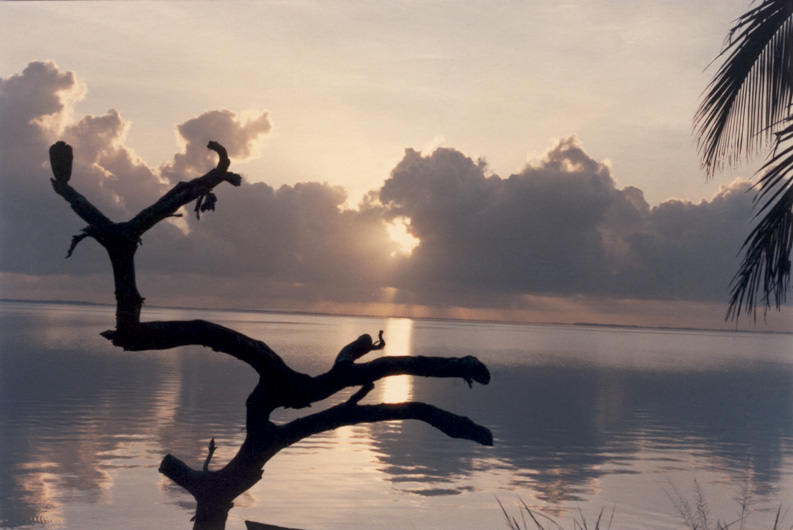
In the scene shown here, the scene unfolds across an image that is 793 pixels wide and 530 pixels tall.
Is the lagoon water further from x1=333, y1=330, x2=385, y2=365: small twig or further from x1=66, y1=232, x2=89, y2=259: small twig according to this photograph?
x1=66, y1=232, x2=89, y2=259: small twig

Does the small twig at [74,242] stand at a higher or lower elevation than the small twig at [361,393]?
higher

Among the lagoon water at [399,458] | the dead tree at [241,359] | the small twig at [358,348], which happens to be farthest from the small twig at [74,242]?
the lagoon water at [399,458]

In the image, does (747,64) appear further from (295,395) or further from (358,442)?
(358,442)

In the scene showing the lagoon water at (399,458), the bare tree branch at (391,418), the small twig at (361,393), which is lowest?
the lagoon water at (399,458)

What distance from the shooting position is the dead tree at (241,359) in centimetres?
620

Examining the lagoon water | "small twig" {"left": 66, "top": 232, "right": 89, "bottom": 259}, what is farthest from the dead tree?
the lagoon water

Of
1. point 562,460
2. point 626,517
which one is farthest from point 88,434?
point 626,517

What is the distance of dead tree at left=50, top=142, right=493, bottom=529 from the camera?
20.4ft

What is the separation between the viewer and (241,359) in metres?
6.79

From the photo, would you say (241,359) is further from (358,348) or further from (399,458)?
(399,458)

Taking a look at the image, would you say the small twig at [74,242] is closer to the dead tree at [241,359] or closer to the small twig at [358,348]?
the dead tree at [241,359]

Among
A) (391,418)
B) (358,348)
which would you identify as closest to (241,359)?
(358,348)

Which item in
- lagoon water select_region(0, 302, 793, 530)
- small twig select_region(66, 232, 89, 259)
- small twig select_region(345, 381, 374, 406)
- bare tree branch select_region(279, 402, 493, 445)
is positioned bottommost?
lagoon water select_region(0, 302, 793, 530)

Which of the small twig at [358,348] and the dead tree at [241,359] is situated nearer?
the dead tree at [241,359]
